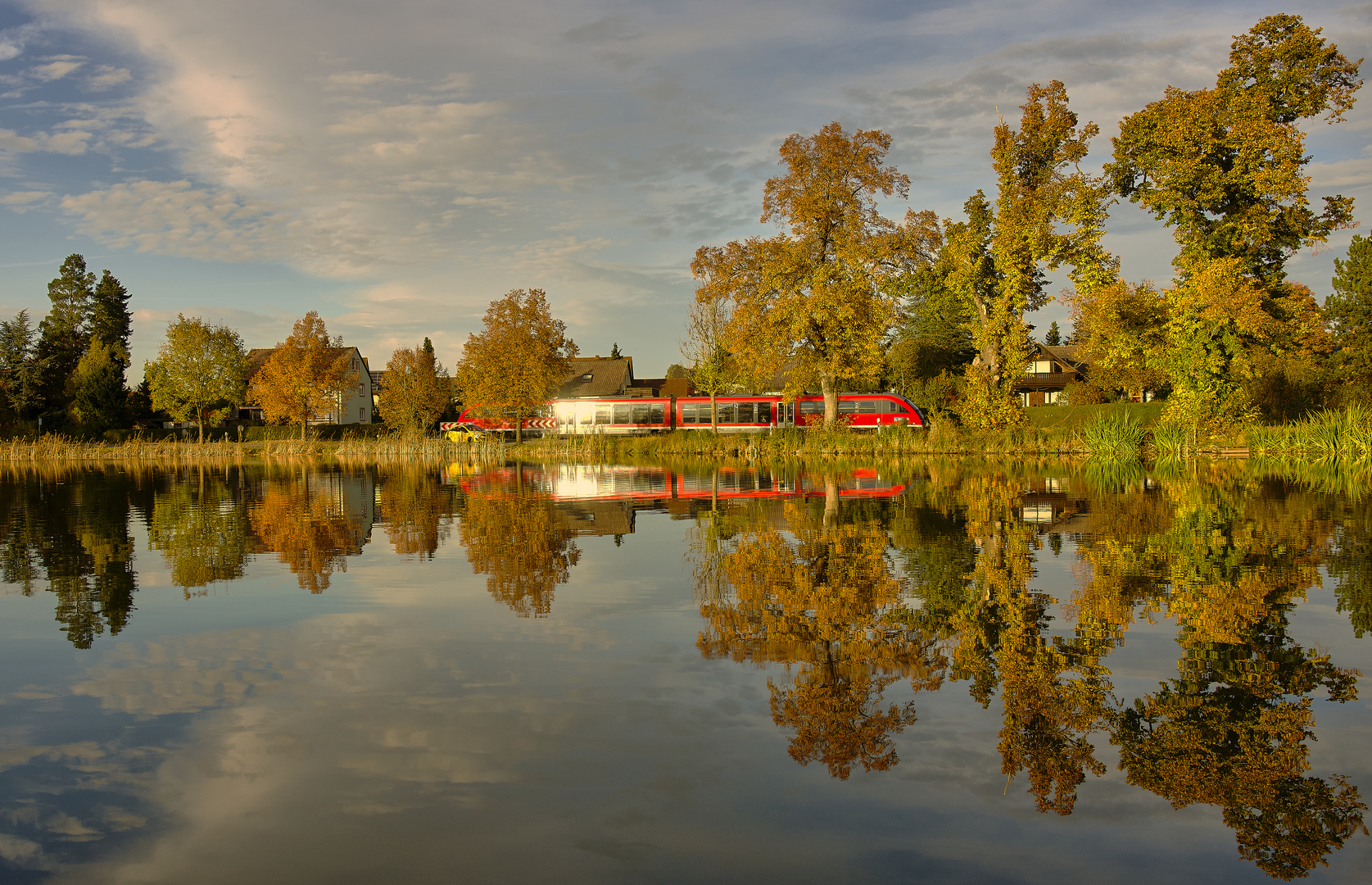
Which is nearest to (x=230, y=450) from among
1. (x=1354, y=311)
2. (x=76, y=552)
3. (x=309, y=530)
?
(x=309, y=530)

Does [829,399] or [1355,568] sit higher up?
[829,399]

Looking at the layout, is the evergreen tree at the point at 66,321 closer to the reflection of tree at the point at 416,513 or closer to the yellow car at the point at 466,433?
the yellow car at the point at 466,433

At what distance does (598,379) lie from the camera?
77.1 metres

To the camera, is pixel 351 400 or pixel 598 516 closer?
pixel 598 516

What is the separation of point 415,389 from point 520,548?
51005 mm

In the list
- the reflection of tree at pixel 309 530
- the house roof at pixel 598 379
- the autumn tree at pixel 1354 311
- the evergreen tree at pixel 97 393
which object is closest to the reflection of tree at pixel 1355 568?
the reflection of tree at pixel 309 530

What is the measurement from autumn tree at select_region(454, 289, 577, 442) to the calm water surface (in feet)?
110

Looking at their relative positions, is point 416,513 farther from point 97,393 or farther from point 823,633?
point 97,393

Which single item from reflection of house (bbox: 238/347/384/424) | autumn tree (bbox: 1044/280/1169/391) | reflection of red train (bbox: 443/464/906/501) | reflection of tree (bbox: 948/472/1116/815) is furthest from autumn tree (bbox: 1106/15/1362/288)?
reflection of house (bbox: 238/347/384/424)

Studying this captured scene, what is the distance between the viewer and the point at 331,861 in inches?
127

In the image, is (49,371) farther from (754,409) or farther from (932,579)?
(932,579)

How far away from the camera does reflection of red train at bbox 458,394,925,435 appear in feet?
165

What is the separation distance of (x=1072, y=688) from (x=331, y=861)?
395 cm

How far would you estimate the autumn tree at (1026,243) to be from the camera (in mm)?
33844
